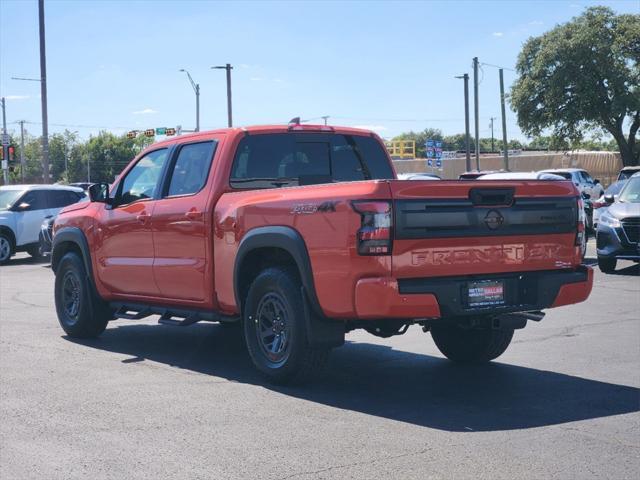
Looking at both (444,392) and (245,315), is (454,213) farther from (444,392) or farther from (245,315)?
(245,315)

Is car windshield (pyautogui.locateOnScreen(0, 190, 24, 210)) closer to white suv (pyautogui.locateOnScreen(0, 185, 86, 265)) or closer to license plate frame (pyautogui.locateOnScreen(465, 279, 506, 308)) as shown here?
white suv (pyautogui.locateOnScreen(0, 185, 86, 265))

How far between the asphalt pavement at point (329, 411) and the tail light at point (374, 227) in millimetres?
1111

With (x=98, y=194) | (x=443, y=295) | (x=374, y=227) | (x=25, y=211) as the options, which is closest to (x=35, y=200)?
(x=25, y=211)

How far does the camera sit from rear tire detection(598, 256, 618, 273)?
16.3 meters

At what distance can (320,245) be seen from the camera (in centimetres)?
657

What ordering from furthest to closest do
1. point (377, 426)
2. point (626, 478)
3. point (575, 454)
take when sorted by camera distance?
point (377, 426) → point (575, 454) → point (626, 478)

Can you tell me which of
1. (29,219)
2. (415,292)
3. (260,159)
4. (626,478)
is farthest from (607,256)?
(29,219)

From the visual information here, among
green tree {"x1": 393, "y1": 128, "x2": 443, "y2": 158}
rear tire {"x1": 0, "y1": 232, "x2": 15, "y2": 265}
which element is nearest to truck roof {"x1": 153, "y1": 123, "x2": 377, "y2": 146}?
rear tire {"x1": 0, "y1": 232, "x2": 15, "y2": 265}

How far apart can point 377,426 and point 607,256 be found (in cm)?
1125

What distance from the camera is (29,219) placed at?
72.6ft

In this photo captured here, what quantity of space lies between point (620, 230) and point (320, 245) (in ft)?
34.5

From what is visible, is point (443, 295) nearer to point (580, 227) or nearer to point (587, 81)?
point (580, 227)

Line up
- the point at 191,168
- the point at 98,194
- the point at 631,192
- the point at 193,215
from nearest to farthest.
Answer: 1. the point at 193,215
2. the point at 191,168
3. the point at 98,194
4. the point at 631,192

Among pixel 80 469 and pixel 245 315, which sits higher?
pixel 245 315
